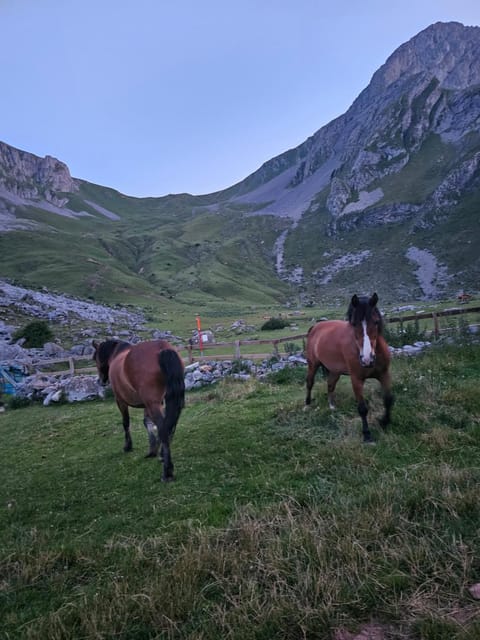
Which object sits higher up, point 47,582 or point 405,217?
point 405,217

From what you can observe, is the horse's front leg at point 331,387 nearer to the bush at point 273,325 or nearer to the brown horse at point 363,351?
the brown horse at point 363,351

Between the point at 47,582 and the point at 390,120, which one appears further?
the point at 390,120

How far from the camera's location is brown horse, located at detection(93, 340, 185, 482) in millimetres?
5570

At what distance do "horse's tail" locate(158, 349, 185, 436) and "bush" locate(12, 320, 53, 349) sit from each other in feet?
70.2

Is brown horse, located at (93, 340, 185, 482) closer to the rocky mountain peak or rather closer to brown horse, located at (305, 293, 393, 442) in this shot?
brown horse, located at (305, 293, 393, 442)

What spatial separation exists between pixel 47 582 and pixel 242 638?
197cm

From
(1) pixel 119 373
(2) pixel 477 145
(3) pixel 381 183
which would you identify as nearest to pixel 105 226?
(3) pixel 381 183

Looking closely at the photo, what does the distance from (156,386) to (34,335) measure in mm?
21908

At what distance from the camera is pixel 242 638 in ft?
7.55

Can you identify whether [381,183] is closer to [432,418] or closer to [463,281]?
[463,281]

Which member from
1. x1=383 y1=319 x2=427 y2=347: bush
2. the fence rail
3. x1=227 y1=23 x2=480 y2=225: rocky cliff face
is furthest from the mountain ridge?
x1=383 y1=319 x2=427 y2=347: bush

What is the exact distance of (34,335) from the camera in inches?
955

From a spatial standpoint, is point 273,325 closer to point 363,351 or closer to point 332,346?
point 332,346

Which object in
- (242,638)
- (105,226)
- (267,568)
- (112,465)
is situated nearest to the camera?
(242,638)
